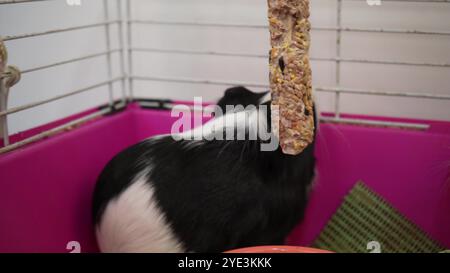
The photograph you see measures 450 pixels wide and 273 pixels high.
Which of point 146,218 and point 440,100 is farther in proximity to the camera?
point 440,100

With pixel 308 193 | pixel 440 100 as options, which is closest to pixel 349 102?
pixel 440 100

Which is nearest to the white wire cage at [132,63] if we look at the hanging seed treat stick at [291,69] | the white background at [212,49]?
the white background at [212,49]

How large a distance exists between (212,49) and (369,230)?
80cm

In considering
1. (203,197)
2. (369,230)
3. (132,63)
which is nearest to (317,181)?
(369,230)

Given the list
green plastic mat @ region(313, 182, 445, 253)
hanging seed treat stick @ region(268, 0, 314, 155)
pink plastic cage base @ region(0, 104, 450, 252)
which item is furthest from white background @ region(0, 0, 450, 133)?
hanging seed treat stick @ region(268, 0, 314, 155)

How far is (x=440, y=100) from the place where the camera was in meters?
1.40

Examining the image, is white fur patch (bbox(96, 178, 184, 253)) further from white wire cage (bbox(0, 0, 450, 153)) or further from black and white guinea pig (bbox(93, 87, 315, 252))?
white wire cage (bbox(0, 0, 450, 153))

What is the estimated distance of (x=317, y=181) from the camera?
4.65ft

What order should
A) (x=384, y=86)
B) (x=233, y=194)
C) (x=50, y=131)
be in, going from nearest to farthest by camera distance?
(x=233, y=194) < (x=50, y=131) < (x=384, y=86)

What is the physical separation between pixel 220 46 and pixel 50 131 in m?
0.65

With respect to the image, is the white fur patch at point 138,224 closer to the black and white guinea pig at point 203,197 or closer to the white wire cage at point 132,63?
the black and white guinea pig at point 203,197

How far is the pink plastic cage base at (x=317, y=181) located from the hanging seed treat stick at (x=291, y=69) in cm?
51

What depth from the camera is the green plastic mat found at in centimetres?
132
